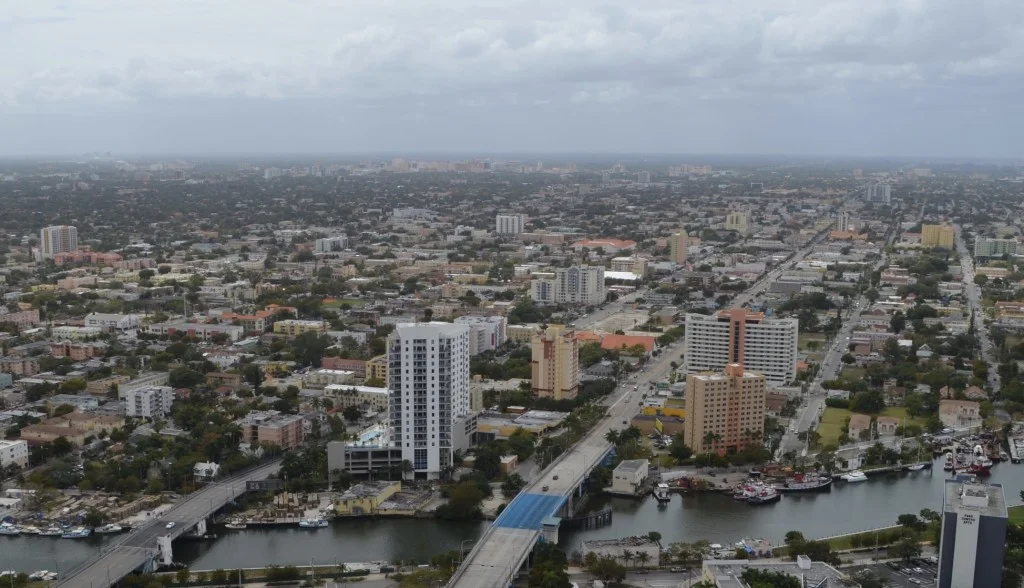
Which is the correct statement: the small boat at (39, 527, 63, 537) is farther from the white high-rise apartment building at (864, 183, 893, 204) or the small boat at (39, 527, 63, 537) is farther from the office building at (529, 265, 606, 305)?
the white high-rise apartment building at (864, 183, 893, 204)

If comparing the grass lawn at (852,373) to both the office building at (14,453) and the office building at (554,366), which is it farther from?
the office building at (14,453)

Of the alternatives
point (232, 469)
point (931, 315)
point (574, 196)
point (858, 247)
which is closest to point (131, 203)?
point (574, 196)

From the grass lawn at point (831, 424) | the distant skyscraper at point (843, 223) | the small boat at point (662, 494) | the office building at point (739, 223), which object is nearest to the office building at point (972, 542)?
the small boat at point (662, 494)

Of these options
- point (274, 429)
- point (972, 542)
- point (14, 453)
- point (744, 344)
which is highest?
point (972, 542)

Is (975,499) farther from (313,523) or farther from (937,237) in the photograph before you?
(937,237)

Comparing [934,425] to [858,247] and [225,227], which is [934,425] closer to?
[858,247]

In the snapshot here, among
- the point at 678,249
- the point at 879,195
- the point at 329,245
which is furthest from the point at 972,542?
the point at 879,195

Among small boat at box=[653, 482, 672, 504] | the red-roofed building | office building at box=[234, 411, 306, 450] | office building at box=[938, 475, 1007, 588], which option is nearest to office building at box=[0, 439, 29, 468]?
office building at box=[234, 411, 306, 450]

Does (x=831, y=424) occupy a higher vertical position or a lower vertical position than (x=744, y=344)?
lower

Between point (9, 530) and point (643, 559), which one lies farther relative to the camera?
point (9, 530)
